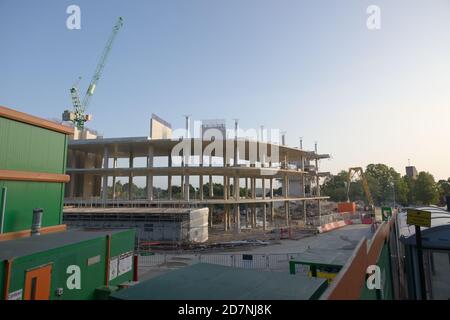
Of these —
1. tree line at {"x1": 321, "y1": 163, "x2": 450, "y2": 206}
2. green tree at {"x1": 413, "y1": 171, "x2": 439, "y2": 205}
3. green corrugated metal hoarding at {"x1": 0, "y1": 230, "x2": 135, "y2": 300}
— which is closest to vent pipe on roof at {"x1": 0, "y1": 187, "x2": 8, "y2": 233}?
green corrugated metal hoarding at {"x1": 0, "y1": 230, "x2": 135, "y2": 300}

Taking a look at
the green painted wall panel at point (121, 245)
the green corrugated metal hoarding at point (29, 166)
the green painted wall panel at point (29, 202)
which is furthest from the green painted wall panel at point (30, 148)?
the green painted wall panel at point (121, 245)

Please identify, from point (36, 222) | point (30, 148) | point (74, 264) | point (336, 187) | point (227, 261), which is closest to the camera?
point (74, 264)

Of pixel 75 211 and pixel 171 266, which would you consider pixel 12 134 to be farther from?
pixel 75 211

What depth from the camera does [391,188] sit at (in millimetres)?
96312

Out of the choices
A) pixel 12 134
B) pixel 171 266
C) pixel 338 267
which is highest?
pixel 12 134

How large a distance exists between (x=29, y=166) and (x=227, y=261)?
14912 mm

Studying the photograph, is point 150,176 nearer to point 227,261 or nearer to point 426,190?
point 227,261

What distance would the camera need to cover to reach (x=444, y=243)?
25.1ft

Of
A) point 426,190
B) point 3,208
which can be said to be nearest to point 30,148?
point 3,208

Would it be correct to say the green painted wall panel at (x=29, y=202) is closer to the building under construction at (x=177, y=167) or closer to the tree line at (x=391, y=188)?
the building under construction at (x=177, y=167)

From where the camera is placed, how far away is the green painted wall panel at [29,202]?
10.1 m
